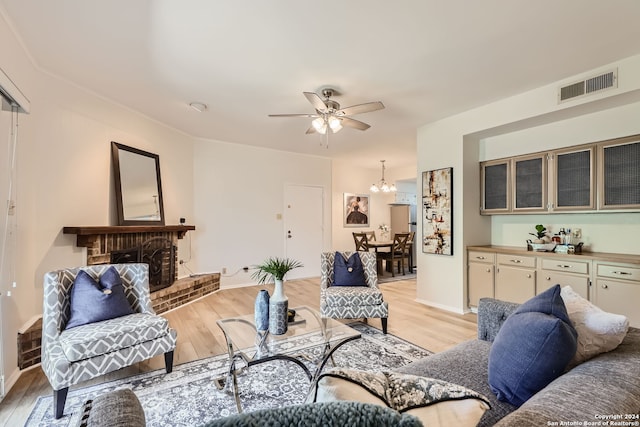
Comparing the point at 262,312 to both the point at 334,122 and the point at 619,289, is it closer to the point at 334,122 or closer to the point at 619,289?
the point at 334,122

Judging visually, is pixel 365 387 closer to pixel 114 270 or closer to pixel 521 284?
pixel 114 270

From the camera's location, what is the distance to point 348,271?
139 inches

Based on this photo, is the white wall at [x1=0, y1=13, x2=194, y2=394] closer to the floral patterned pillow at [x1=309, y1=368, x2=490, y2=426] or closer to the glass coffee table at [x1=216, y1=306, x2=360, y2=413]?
the glass coffee table at [x1=216, y1=306, x2=360, y2=413]

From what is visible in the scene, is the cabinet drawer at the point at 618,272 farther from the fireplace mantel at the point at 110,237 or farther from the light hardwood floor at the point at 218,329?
the fireplace mantel at the point at 110,237

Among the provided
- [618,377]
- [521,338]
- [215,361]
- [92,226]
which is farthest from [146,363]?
[618,377]

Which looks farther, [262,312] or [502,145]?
[502,145]

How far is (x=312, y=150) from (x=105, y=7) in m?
4.16

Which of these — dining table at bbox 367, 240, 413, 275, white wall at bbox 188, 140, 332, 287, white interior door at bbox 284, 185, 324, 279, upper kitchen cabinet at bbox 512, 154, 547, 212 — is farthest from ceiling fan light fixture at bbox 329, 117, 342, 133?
dining table at bbox 367, 240, 413, 275

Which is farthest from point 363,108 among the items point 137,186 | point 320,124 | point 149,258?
A: point 149,258

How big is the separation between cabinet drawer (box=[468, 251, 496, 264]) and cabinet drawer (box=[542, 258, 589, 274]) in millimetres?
528

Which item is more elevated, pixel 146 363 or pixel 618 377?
pixel 618 377

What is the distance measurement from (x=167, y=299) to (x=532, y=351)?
13.2 feet

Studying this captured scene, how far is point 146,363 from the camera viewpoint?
2.54 metres

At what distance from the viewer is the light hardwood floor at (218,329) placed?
7.00 ft
